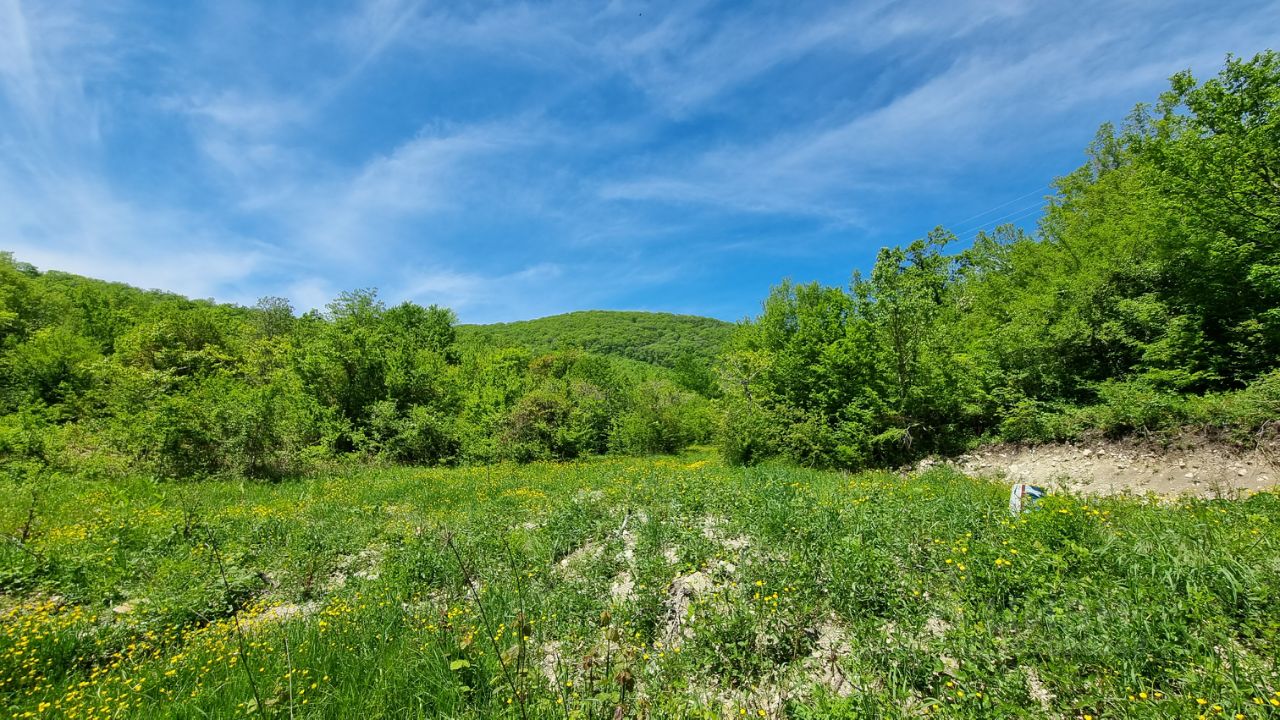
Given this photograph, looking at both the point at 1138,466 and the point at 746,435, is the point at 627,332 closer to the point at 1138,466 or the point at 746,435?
the point at 746,435

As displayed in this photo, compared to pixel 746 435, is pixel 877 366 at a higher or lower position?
higher

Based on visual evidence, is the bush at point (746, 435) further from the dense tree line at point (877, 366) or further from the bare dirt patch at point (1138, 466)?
the bare dirt patch at point (1138, 466)

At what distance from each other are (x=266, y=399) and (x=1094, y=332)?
3085 centimetres

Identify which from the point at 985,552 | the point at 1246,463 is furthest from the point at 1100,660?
the point at 1246,463

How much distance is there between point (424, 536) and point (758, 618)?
5.49 meters

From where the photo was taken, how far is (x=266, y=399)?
1628 cm

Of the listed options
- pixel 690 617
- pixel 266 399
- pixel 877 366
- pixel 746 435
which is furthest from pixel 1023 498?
pixel 266 399

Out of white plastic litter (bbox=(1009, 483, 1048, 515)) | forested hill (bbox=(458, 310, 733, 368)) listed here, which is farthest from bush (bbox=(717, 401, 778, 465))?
Result: forested hill (bbox=(458, 310, 733, 368))

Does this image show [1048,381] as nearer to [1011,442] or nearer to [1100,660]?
[1011,442]

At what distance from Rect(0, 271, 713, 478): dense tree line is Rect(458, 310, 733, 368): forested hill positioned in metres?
35.7

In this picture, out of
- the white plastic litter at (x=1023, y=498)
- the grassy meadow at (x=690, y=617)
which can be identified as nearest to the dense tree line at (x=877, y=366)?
the grassy meadow at (x=690, y=617)

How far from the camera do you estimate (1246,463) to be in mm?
10367

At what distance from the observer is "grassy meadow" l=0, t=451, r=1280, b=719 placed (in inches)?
114

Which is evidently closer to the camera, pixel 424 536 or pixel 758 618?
pixel 758 618
